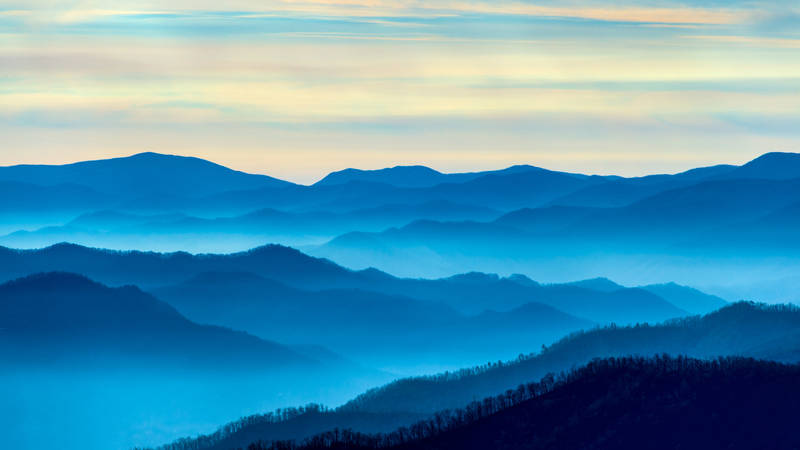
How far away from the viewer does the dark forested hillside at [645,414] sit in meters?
134

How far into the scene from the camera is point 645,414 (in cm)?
14150

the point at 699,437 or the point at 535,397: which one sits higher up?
the point at 535,397

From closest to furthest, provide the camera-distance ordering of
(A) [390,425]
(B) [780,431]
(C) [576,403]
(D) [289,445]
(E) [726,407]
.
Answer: (B) [780,431], (E) [726,407], (C) [576,403], (D) [289,445], (A) [390,425]

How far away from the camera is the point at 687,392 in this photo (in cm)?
14500

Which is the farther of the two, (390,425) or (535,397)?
(390,425)

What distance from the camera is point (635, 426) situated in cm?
13938

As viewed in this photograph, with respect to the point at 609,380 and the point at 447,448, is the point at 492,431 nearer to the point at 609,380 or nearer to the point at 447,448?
the point at 447,448

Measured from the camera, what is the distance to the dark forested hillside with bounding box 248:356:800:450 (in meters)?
134

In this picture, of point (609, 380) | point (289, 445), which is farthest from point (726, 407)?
point (289, 445)

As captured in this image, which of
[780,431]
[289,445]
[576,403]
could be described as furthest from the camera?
[289,445]

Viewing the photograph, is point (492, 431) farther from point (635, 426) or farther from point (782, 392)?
point (782, 392)

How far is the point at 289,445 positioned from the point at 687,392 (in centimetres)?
5254

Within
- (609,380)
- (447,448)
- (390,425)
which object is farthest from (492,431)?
(390,425)

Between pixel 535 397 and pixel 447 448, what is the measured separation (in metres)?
17.0
